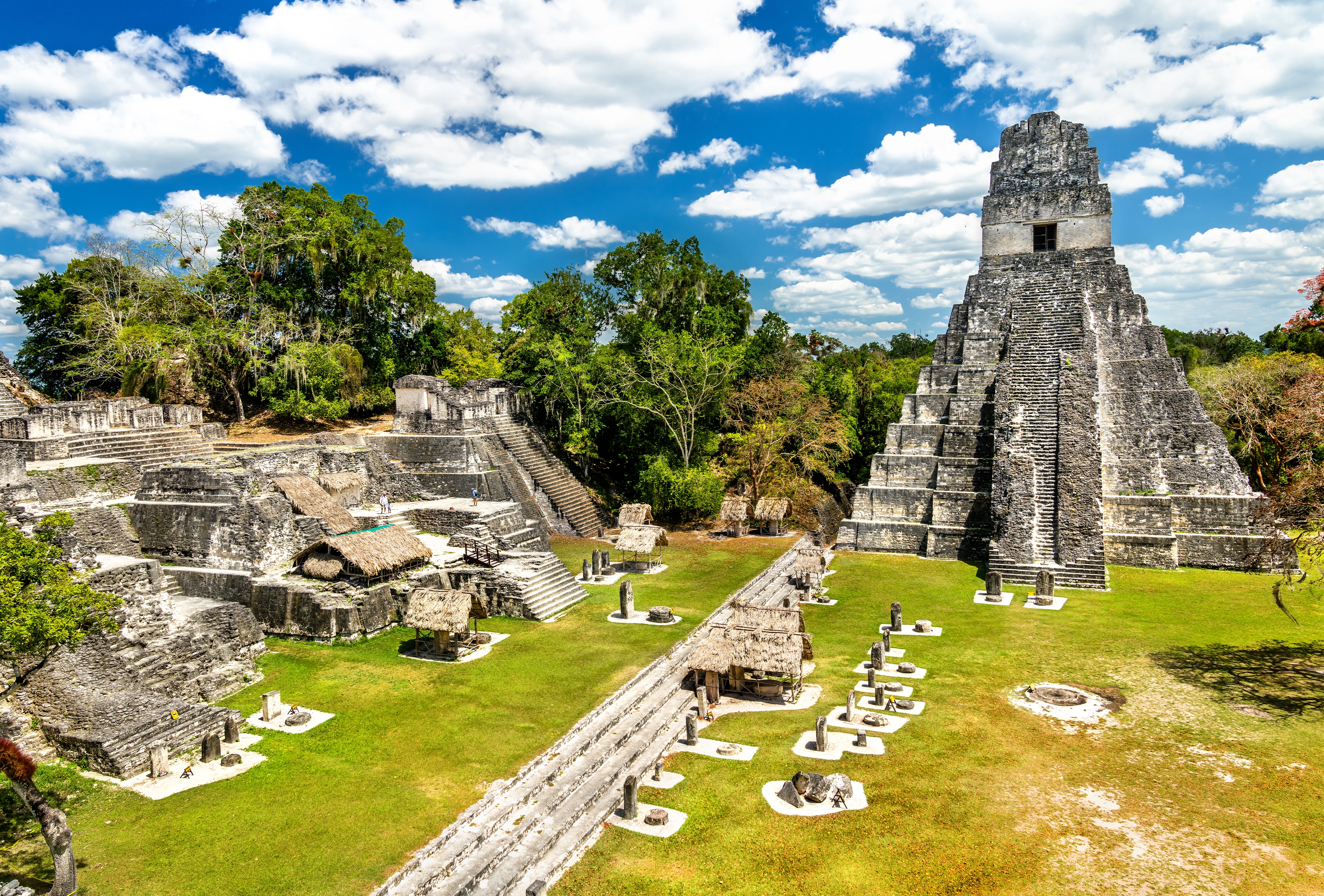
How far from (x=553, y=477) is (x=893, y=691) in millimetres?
19755

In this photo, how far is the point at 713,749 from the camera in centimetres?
1248

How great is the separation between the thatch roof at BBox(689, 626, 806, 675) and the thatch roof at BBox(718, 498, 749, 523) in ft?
44.0

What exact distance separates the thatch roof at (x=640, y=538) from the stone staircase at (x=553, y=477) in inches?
246

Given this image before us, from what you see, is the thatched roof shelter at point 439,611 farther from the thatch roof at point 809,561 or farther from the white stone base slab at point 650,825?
the thatch roof at point 809,561

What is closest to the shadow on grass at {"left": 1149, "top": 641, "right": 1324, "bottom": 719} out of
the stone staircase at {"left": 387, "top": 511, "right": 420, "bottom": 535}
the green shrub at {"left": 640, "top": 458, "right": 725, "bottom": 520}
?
the green shrub at {"left": 640, "top": 458, "right": 725, "bottom": 520}

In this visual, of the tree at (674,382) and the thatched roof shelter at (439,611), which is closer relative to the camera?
the thatched roof shelter at (439,611)

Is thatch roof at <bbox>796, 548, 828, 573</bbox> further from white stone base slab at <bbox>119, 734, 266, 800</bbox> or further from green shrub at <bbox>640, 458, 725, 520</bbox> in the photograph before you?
white stone base slab at <bbox>119, 734, 266, 800</bbox>

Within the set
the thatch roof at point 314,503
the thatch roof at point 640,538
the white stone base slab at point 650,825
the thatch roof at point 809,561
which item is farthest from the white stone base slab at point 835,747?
the thatch roof at point 314,503

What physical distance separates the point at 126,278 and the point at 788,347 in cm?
3111

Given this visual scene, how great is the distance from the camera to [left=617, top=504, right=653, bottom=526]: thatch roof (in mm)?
26297

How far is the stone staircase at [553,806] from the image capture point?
9.10 metres

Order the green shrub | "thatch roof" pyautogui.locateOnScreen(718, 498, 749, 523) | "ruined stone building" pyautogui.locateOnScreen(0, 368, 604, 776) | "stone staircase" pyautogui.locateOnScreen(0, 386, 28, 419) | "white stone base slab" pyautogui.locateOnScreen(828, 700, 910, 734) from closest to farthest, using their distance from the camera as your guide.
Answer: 1. "ruined stone building" pyautogui.locateOnScreen(0, 368, 604, 776)
2. "white stone base slab" pyautogui.locateOnScreen(828, 700, 910, 734)
3. "stone staircase" pyautogui.locateOnScreen(0, 386, 28, 419)
4. "thatch roof" pyautogui.locateOnScreen(718, 498, 749, 523)
5. the green shrub

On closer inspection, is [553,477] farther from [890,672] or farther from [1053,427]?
[1053,427]

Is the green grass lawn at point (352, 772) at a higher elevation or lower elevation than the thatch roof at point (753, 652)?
lower
